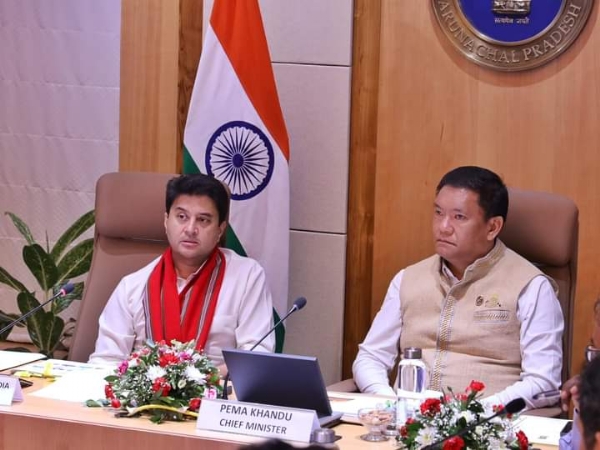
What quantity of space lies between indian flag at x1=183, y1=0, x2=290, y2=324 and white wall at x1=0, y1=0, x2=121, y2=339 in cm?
114

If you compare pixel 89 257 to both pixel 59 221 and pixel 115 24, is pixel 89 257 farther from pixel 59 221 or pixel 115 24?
pixel 115 24

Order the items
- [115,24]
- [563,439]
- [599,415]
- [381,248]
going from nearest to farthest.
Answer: [599,415] → [563,439] → [381,248] → [115,24]

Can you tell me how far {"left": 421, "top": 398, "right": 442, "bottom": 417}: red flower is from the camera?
228cm

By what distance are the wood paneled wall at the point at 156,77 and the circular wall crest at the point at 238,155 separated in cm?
35

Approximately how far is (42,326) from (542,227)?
213 centimetres

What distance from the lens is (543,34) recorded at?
3982 mm

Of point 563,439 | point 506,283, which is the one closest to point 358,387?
point 506,283

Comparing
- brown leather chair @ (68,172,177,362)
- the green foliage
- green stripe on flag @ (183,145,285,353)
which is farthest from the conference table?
the green foliage

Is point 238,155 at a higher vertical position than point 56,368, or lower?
higher

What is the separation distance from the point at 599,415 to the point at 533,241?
1927 millimetres

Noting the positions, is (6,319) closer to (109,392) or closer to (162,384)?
(109,392)

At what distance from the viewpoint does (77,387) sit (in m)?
2.97

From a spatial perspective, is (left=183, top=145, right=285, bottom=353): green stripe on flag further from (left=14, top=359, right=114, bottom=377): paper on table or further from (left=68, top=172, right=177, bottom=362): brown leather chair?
(left=14, top=359, right=114, bottom=377): paper on table

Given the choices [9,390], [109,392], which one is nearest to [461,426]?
[109,392]
